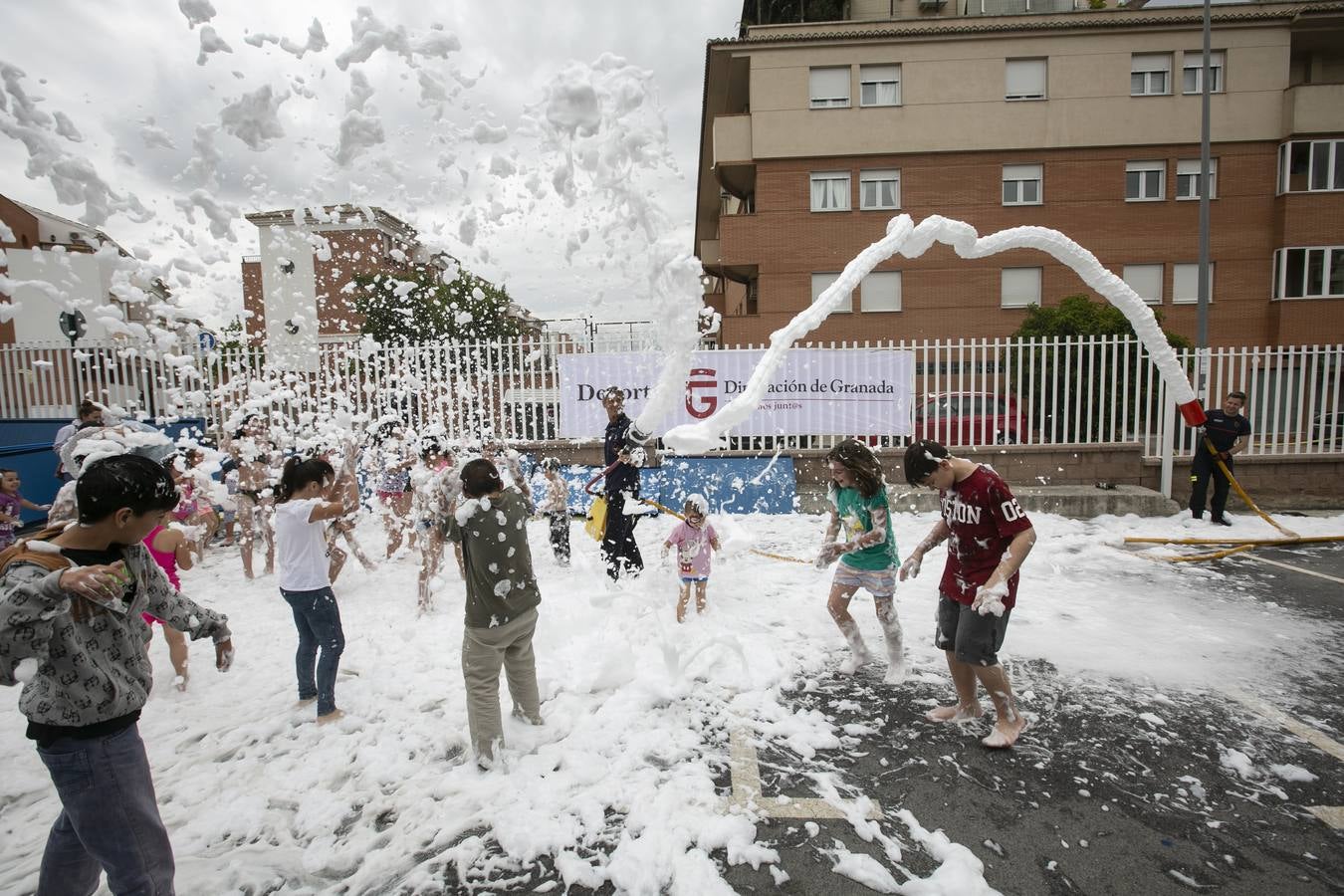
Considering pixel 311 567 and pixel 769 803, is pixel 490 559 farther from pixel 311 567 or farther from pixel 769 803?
pixel 769 803

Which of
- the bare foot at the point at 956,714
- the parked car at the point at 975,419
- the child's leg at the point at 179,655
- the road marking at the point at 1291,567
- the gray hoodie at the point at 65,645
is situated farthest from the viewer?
the parked car at the point at 975,419

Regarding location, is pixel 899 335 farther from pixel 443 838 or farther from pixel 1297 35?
pixel 443 838

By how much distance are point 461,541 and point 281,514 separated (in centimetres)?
142

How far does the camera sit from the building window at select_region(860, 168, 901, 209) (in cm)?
2244

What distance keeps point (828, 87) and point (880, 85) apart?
66.9 inches

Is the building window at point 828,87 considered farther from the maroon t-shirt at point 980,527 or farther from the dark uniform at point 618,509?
the maroon t-shirt at point 980,527

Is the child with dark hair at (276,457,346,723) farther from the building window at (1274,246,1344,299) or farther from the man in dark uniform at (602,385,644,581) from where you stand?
the building window at (1274,246,1344,299)

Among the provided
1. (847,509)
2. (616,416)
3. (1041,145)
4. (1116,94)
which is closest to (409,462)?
(616,416)

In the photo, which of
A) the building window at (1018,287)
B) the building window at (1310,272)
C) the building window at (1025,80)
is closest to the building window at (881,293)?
the building window at (1018,287)

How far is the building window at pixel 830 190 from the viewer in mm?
22359

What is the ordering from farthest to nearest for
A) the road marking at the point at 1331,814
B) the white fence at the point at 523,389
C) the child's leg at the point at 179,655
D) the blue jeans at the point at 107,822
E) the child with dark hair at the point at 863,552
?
1. the white fence at the point at 523,389
2. the child's leg at the point at 179,655
3. the child with dark hair at the point at 863,552
4. the road marking at the point at 1331,814
5. the blue jeans at the point at 107,822

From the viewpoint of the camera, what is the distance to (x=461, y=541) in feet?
12.5

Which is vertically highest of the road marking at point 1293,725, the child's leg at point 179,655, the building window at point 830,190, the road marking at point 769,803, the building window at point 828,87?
the building window at point 828,87

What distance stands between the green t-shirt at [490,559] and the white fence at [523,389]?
7.77 m
